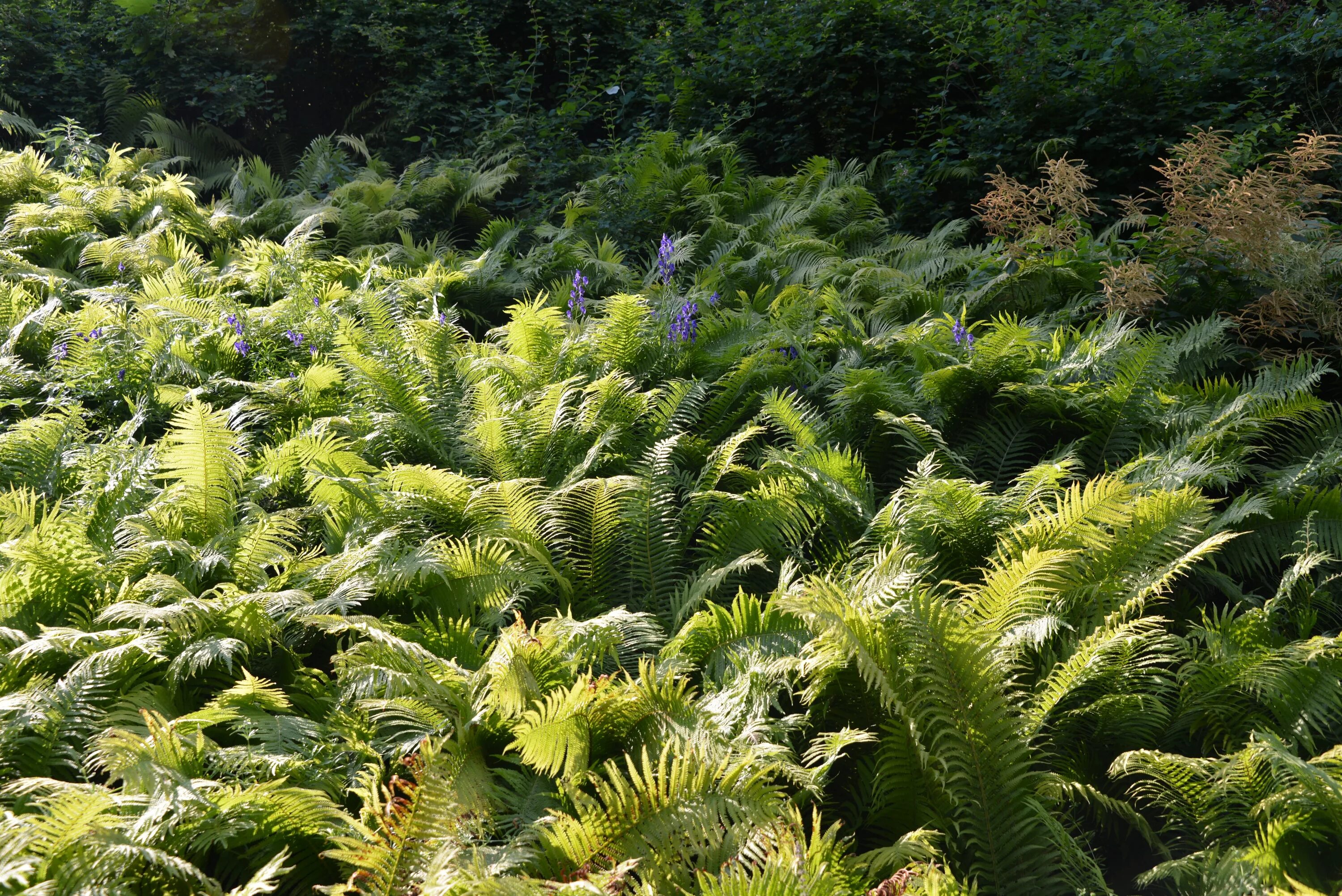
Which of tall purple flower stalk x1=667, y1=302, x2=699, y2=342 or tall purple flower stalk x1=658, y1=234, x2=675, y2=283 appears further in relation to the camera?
tall purple flower stalk x1=658, y1=234, x2=675, y2=283

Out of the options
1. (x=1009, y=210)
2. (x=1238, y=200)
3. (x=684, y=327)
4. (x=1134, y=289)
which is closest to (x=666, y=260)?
(x=684, y=327)

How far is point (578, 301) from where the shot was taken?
4.70 meters

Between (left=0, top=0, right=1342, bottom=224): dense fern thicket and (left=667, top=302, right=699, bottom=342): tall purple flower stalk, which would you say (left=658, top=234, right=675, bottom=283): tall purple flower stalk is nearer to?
(left=667, top=302, right=699, bottom=342): tall purple flower stalk

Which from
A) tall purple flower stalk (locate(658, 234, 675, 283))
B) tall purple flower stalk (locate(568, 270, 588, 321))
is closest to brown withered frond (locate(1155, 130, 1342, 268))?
tall purple flower stalk (locate(658, 234, 675, 283))

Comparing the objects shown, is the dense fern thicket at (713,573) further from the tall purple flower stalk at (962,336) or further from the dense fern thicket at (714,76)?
the dense fern thicket at (714,76)

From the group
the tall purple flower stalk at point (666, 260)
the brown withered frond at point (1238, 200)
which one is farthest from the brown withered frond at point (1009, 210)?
the tall purple flower stalk at point (666, 260)

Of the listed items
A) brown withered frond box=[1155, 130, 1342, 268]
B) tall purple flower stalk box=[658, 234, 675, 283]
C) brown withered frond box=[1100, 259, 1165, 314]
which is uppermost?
brown withered frond box=[1155, 130, 1342, 268]

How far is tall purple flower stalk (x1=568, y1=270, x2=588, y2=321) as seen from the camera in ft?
15.1

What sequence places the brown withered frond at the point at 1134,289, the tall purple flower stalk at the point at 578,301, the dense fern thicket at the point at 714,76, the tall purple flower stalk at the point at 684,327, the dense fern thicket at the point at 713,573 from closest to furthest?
the dense fern thicket at the point at 713,573 < the brown withered frond at the point at 1134,289 < the tall purple flower stalk at the point at 684,327 < the tall purple flower stalk at the point at 578,301 < the dense fern thicket at the point at 714,76

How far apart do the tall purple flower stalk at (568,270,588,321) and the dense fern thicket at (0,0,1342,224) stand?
88.2 inches

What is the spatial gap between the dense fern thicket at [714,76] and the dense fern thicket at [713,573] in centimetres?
100

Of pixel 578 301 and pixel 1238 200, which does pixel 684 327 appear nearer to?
pixel 578 301

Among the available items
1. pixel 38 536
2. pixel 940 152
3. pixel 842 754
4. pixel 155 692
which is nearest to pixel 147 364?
pixel 38 536

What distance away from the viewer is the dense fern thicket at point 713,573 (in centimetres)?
196
